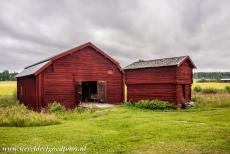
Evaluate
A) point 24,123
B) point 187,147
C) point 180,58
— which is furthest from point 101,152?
point 180,58

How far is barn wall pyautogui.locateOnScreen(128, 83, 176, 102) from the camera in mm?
28612

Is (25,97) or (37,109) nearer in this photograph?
(37,109)

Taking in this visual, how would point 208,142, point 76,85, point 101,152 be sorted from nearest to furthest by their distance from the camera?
point 101,152, point 208,142, point 76,85

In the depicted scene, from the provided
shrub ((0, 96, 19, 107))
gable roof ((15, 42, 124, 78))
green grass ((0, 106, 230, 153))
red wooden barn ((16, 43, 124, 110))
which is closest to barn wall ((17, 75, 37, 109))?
red wooden barn ((16, 43, 124, 110))

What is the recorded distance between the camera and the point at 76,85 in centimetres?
2767

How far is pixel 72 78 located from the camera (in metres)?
27.5

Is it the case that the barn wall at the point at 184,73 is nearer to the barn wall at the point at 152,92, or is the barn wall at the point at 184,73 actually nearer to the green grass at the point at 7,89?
the barn wall at the point at 152,92

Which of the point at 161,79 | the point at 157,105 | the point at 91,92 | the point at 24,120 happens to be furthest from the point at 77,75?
the point at 24,120

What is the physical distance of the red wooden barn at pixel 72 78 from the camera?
84.0 ft

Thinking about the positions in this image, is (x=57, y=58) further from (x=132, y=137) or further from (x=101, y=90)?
(x=132, y=137)

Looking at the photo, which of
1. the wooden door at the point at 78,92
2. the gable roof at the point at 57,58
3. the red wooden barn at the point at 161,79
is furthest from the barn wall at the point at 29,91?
the red wooden barn at the point at 161,79

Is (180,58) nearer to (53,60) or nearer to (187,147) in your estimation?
(53,60)

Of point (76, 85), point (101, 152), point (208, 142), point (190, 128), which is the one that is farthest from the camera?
point (76, 85)

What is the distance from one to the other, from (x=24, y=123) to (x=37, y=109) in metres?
9.75
